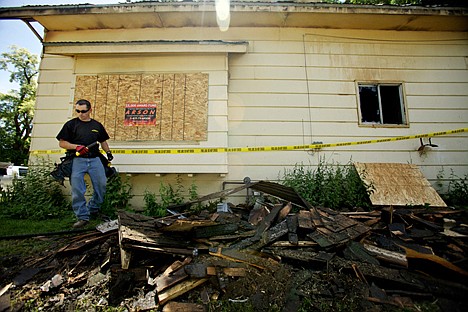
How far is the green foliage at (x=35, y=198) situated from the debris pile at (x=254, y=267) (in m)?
2.22

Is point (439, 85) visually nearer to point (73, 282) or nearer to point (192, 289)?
point (192, 289)

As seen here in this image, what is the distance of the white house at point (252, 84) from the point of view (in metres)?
5.03

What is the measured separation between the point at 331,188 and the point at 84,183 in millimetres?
4869

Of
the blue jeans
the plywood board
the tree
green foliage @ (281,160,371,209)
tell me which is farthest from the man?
the tree

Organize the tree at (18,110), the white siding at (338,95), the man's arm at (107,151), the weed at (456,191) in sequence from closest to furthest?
the man's arm at (107,151) → the weed at (456,191) → the white siding at (338,95) → the tree at (18,110)

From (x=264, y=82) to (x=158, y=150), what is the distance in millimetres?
3087

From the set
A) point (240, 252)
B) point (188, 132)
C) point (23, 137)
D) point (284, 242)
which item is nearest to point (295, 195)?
point (284, 242)

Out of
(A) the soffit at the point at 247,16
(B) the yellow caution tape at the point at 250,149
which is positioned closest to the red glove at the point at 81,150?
(B) the yellow caution tape at the point at 250,149

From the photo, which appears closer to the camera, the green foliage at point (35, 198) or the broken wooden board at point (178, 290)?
the broken wooden board at point (178, 290)

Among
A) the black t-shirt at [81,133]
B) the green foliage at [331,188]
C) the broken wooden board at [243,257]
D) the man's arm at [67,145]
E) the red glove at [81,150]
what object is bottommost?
the broken wooden board at [243,257]

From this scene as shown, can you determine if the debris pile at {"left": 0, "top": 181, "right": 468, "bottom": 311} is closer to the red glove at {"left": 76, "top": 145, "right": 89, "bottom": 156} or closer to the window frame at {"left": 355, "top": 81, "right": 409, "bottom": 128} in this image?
the red glove at {"left": 76, "top": 145, "right": 89, "bottom": 156}

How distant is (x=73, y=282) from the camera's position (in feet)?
7.68

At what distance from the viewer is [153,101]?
16.7ft

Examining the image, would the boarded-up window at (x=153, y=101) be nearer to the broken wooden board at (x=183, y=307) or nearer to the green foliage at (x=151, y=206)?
the green foliage at (x=151, y=206)
